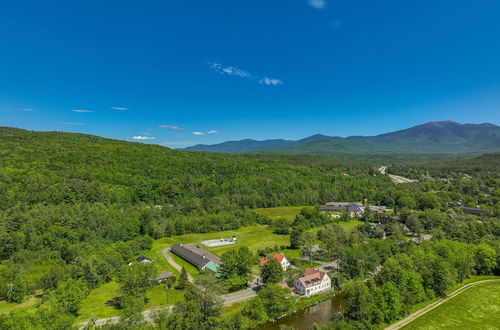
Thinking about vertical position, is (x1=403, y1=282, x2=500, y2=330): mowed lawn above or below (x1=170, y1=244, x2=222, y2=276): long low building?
below

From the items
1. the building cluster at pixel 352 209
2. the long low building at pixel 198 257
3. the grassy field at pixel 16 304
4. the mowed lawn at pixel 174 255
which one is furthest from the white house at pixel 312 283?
the building cluster at pixel 352 209

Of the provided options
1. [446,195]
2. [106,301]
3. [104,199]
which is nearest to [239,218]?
[104,199]

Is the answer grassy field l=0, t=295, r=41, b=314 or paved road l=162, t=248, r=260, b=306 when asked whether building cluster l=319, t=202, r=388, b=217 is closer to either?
paved road l=162, t=248, r=260, b=306

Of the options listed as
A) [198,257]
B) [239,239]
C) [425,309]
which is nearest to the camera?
[425,309]

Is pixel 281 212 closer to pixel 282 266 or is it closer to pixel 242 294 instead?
pixel 282 266

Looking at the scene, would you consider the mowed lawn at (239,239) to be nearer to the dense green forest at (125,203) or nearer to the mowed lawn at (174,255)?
the mowed lawn at (174,255)

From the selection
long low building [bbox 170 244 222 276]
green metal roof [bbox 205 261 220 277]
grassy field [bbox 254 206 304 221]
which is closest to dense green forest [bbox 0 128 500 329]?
grassy field [bbox 254 206 304 221]

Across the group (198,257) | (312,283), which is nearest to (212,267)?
(198,257)
